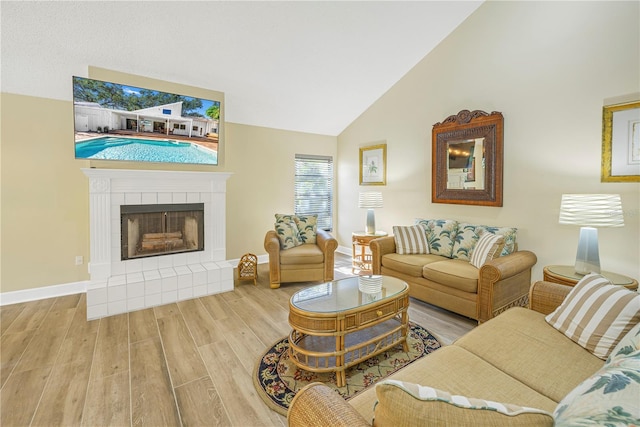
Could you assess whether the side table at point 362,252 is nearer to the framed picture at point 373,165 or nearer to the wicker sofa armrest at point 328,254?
the wicker sofa armrest at point 328,254

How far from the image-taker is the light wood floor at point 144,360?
1.73 metres

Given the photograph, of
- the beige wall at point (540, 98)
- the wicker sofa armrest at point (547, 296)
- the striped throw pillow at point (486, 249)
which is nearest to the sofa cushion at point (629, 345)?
the wicker sofa armrest at point (547, 296)

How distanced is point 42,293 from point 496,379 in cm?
463

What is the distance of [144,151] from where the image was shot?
3.49 meters

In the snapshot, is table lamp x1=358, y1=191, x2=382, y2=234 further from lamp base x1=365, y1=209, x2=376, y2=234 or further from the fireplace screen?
the fireplace screen

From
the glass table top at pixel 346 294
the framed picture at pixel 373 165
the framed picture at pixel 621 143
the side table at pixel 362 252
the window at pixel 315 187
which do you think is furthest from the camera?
the window at pixel 315 187

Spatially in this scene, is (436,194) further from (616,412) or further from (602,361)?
(616,412)

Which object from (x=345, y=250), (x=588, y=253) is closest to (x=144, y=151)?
(x=345, y=250)

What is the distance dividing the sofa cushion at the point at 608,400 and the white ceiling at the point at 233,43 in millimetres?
3489

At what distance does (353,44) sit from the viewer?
359 cm

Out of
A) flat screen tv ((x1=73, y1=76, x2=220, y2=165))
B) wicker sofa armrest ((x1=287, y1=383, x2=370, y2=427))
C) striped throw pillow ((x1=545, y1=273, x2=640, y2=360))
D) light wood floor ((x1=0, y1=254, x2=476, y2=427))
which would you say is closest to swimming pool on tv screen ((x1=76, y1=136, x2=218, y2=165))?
flat screen tv ((x1=73, y1=76, x2=220, y2=165))

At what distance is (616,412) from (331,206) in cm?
527

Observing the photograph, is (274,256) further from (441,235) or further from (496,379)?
(496,379)

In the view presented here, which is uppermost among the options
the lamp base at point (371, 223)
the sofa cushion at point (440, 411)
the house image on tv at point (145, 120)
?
the house image on tv at point (145, 120)
